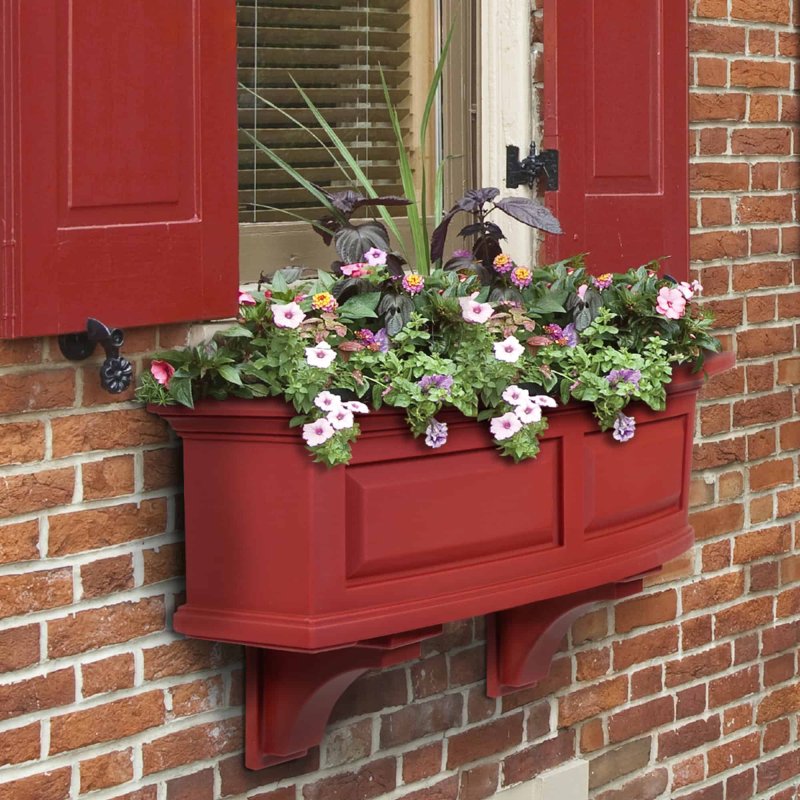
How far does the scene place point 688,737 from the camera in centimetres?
401

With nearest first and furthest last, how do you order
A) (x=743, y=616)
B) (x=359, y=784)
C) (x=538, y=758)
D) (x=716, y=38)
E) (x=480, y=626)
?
(x=359, y=784) → (x=480, y=626) → (x=538, y=758) → (x=716, y=38) → (x=743, y=616)

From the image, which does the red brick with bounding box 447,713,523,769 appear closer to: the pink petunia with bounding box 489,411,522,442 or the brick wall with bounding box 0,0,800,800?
the brick wall with bounding box 0,0,800,800

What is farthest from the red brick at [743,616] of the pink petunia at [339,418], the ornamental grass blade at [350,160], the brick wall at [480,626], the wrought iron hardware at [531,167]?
the pink petunia at [339,418]

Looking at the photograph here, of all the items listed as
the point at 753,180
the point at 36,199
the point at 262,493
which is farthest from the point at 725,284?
the point at 36,199

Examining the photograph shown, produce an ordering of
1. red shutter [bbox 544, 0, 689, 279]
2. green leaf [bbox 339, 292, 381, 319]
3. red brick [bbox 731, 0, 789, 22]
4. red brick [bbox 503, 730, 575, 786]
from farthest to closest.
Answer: red brick [bbox 731, 0, 789, 22]
red brick [bbox 503, 730, 575, 786]
red shutter [bbox 544, 0, 689, 279]
green leaf [bbox 339, 292, 381, 319]

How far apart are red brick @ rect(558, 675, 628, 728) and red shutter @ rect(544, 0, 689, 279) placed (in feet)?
3.21

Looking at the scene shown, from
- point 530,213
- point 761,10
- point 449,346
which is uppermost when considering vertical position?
point 761,10

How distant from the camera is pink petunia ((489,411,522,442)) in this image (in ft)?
9.14

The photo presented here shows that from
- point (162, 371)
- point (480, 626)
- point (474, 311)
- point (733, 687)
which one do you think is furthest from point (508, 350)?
point (733, 687)

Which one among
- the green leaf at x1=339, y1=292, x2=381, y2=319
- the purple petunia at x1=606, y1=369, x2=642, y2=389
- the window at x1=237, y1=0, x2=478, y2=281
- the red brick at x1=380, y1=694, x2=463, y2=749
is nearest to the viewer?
the green leaf at x1=339, y1=292, x2=381, y2=319

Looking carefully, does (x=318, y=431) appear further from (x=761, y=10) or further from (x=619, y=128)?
(x=761, y=10)

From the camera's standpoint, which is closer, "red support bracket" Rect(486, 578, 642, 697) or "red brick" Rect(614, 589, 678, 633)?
"red support bracket" Rect(486, 578, 642, 697)

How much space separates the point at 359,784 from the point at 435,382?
958 millimetres

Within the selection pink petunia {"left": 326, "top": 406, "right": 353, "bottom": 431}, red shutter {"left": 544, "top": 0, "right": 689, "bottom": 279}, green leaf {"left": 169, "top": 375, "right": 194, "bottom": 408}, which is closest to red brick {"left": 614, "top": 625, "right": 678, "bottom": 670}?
red shutter {"left": 544, "top": 0, "right": 689, "bottom": 279}
